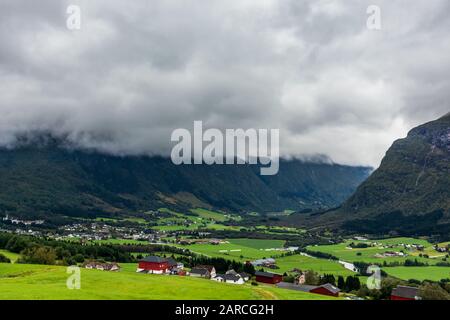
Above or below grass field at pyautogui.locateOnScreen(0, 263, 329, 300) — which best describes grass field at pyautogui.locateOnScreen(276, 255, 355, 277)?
below

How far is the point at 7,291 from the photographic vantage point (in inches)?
2418

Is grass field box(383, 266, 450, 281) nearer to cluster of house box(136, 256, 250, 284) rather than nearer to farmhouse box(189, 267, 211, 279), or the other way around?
cluster of house box(136, 256, 250, 284)

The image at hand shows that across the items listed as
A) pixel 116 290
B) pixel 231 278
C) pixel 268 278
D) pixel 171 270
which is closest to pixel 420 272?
pixel 268 278

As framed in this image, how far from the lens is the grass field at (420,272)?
155 metres

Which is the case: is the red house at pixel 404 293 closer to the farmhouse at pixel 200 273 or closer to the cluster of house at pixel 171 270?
the cluster of house at pixel 171 270

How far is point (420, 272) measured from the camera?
554 ft

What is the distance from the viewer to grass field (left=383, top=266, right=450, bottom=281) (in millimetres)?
155125

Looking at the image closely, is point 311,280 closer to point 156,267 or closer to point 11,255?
point 156,267

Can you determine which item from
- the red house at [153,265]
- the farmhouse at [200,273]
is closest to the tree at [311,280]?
the farmhouse at [200,273]

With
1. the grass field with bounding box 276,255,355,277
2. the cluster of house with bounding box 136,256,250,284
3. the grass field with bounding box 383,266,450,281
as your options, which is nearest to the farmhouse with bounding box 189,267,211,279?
the cluster of house with bounding box 136,256,250,284
